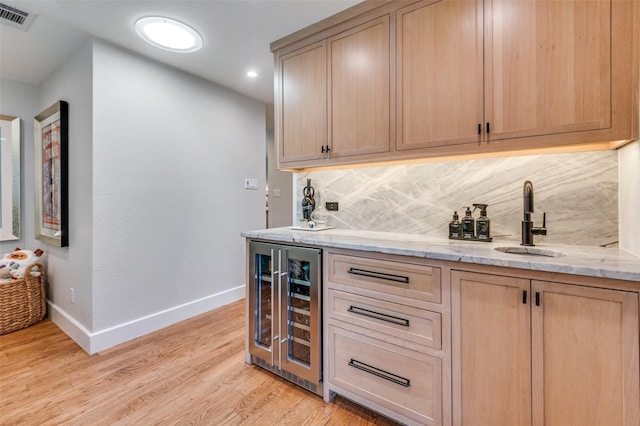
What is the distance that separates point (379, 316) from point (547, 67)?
1.45 meters

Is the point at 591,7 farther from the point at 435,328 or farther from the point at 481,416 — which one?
the point at 481,416

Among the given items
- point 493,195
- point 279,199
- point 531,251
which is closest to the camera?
point 531,251

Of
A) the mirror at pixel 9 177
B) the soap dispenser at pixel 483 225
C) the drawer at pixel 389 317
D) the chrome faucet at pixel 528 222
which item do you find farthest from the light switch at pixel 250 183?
the chrome faucet at pixel 528 222

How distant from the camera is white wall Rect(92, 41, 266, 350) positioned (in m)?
2.26

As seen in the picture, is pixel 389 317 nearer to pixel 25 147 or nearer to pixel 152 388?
pixel 152 388

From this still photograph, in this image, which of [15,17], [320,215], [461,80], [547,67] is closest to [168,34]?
[15,17]

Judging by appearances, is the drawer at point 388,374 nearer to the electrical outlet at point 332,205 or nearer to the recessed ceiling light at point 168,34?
the electrical outlet at point 332,205

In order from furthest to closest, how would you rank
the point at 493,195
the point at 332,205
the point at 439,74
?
the point at 332,205
the point at 493,195
the point at 439,74

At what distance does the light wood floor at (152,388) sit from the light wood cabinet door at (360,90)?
1587 millimetres

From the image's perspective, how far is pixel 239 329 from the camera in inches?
103

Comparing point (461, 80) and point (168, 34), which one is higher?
point (168, 34)

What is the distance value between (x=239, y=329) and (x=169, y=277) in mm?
839

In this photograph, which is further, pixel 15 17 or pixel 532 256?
pixel 15 17

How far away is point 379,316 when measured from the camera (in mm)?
1463
